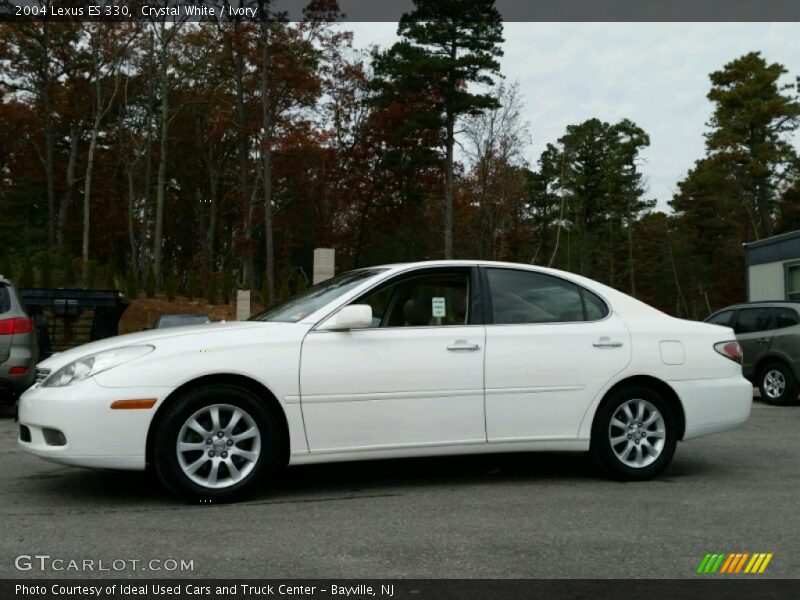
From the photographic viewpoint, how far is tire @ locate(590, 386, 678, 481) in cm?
649

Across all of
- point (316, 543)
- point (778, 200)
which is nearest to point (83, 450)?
point (316, 543)

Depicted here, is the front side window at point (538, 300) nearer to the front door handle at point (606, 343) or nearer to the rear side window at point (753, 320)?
the front door handle at point (606, 343)

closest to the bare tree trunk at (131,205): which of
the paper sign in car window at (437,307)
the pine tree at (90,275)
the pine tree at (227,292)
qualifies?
the pine tree at (227,292)

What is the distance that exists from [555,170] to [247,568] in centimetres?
6564

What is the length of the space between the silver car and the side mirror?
591 cm

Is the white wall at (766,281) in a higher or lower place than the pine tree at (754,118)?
lower

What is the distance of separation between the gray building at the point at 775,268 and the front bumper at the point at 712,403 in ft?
52.4

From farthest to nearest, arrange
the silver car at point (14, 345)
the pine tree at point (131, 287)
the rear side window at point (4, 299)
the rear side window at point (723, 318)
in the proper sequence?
1. the pine tree at point (131, 287)
2. the rear side window at point (723, 318)
3. the rear side window at point (4, 299)
4. the silver car at point (14, 345)

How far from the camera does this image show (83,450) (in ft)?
17.9

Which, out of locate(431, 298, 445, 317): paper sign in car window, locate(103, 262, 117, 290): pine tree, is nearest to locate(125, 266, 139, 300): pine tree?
locate(103, 262, 117, 290): pine tree

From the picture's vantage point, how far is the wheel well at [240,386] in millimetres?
5586

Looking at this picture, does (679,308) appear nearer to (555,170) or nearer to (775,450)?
(555,170)
